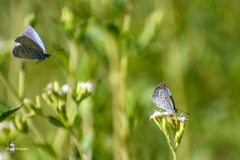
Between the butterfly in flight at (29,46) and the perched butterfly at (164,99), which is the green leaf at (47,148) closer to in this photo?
the butterfly in flight at (29,46)

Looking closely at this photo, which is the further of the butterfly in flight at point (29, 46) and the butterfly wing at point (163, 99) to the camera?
the butterfly wing at point (163, 99)

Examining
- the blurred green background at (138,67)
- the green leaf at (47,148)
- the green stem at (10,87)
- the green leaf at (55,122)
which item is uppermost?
the blurred green background at (138,67)

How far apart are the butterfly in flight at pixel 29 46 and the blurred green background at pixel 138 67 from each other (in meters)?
0.26

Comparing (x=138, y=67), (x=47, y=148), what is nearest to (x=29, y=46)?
(x=47, y=148)

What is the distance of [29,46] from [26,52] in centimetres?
6

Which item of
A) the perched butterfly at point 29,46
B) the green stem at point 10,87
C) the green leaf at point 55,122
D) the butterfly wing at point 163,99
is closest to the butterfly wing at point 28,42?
the perched butterfly at point 29,46

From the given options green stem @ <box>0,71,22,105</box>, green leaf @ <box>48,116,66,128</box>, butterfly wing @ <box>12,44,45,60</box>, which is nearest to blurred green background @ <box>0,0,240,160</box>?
green stem @ <box>0,71,22,105</box>

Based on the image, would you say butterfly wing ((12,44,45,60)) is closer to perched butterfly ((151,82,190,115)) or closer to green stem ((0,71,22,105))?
green stem ((0,71,22,105))

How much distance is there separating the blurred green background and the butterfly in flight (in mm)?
260

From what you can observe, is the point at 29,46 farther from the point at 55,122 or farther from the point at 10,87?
the point at 55,122

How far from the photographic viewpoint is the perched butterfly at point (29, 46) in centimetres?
127

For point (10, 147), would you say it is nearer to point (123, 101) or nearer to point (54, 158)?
point (54, 158)

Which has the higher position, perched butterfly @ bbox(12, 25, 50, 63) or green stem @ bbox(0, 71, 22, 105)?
perched butterfly @ bbox(12, 25, 50, 63)

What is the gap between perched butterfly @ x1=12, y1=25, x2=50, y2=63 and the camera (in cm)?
127
